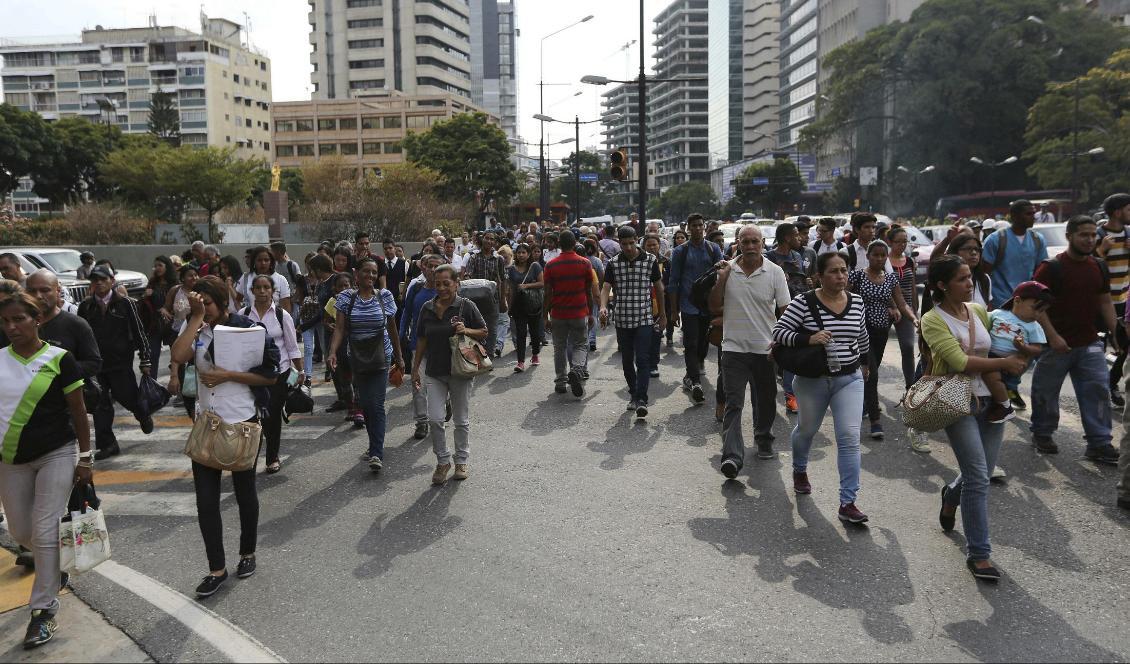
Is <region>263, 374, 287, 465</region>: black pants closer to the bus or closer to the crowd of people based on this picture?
the crowd of people

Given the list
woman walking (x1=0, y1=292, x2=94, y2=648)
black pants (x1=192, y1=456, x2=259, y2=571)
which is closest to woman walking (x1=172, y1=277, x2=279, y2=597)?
black pants (x1=192, y1=456, x2=259, y2=571)

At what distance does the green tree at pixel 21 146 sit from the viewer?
56.6 meters

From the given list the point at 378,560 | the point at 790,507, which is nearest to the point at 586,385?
the point at 790,507

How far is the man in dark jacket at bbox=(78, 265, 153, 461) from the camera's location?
8047 millimetres

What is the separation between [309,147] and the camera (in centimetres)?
10312

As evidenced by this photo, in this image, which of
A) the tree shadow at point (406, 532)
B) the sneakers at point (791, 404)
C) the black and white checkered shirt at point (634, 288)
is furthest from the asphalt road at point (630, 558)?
the black and white checkered shirt at point (634, 288)

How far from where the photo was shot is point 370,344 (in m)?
7.22

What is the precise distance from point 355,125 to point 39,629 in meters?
103

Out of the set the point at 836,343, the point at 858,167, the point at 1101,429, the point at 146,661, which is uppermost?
the point at 858,167

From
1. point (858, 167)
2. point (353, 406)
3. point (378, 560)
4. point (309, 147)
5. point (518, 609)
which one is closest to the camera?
point (518, 609)

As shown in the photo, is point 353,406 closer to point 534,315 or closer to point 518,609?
point 534,315

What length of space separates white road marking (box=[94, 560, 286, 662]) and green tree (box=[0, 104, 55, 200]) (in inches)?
2464

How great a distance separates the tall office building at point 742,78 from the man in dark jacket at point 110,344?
5762 inches

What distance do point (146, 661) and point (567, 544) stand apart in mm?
2342
